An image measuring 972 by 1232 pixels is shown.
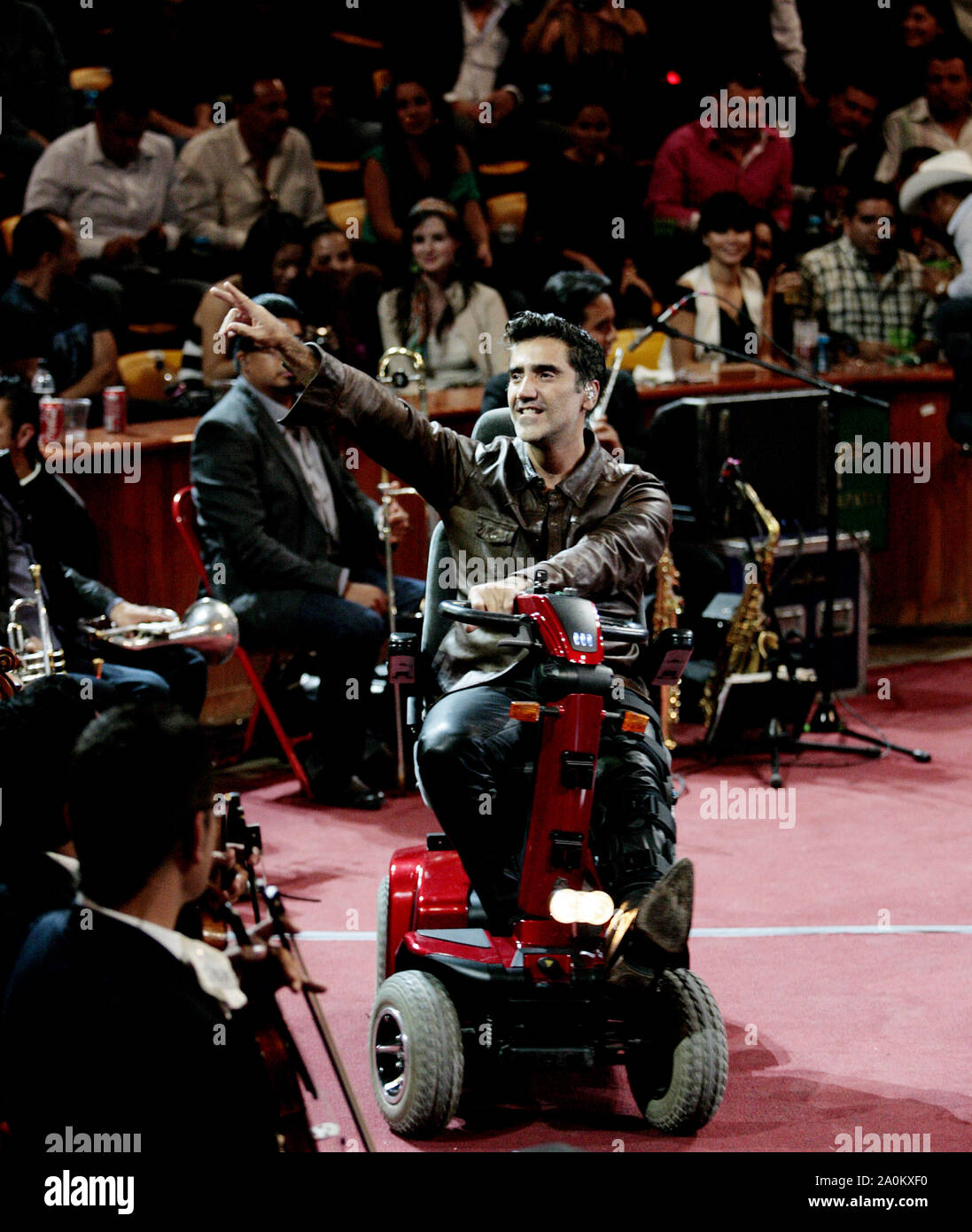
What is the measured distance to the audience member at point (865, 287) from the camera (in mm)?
8133

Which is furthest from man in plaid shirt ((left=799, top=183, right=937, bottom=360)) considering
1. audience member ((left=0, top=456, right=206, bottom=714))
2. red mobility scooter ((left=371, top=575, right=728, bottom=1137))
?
red mobility scooter ((left=371, top=575, right=728, bottom=1137))

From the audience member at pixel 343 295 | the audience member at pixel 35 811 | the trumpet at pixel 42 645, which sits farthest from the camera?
the audience member at pixel 343 295

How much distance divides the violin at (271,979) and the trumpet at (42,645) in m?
1.82

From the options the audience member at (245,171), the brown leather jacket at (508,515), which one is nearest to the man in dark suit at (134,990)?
the brown leather jacket at (508,515)

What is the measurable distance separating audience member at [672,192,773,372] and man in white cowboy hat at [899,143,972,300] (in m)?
0.94

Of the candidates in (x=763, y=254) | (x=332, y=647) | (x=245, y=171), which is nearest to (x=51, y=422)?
(x=332, y=647)

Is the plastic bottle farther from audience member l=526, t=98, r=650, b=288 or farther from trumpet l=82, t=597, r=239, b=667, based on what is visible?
audience member l=526, t=98, r=650, b=288

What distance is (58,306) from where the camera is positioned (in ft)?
21.7

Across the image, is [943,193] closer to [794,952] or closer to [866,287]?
[866,287]

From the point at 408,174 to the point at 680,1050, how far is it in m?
5.96

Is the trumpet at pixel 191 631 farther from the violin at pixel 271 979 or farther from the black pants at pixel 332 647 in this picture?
the violin at pixel 271 979

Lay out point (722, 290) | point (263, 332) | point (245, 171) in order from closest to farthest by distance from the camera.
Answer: point (263, 332) → point (722, 290) → point (245, 171)

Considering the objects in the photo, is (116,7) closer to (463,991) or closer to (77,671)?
(77,671)

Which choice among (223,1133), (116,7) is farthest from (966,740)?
(116,7)
